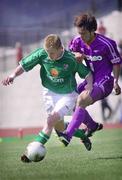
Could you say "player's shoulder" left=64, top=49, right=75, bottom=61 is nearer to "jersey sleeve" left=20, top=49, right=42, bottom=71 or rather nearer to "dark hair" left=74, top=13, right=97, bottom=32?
"jersey sleeve" left=20, top=49, right=42, bottom=71

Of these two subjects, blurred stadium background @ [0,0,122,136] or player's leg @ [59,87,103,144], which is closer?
player's leg @ [59,87,103,144]

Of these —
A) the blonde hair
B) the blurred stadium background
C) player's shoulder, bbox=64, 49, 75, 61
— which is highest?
the blonde hair

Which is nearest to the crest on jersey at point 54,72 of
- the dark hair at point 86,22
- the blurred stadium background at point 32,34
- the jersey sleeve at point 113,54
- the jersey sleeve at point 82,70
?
the jersey sleeve at point 82,70

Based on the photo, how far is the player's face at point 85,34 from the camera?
7.60 meters

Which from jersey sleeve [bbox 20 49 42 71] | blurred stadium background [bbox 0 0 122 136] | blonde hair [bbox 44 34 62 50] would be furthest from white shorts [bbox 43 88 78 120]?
blurred stadium background [bbox 0 0 122 136]

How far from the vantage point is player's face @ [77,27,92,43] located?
24.9ft

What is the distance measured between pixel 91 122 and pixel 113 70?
65cm

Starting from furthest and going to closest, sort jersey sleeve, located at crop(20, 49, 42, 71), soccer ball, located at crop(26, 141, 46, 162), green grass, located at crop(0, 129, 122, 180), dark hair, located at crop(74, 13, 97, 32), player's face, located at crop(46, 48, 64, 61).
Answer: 1. dark hair, located at crop(74, 13, 97, 32)
2. jersey sleeve, located at crop(20, 49, 42, 71)
3. player's face, located at crop(46, 48, 64, 61)
4. soccer ball, located at crop(26, 141, 46, 162)
5. green grass, located at crop(0, 129, 122, 180)

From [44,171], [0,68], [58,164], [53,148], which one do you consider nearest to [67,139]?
[58,164]

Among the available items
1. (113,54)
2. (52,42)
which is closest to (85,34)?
(113,54)

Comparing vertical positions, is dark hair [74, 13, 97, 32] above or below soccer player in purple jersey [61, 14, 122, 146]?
above

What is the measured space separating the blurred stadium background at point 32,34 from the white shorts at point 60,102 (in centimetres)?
995

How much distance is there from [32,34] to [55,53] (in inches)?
410

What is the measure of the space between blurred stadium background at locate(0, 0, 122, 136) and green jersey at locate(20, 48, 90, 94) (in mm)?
9955
